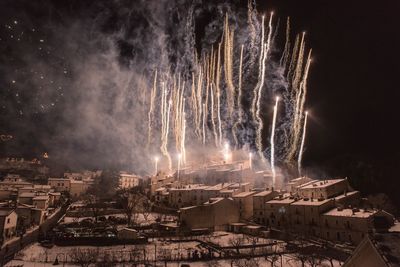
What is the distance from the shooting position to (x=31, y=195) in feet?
172

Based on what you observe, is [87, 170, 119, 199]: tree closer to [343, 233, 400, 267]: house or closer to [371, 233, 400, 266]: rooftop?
[343, 233, 400, 267]: house

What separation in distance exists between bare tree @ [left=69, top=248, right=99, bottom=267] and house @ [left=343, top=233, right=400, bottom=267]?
87.2 feet

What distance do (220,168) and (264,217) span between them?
23959mm

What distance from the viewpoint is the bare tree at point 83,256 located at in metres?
29.5

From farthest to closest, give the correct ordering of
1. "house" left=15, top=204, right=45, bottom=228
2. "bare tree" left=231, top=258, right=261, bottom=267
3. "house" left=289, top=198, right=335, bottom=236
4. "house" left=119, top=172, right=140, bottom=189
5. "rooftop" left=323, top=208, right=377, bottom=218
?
Answer: 1. "house" left=119, top=172, right=140, bottom=189
2. "house" left=15, top=204, right=45, bottom=228
3. "house" left=289, top=198, right=335, bottom=236
4. "rooftop" left=323, top=208, right=377, bottom=218
5. "bare tree" left=231, top=258, right=261, bottom=267

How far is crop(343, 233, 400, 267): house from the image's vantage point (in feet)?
20.6

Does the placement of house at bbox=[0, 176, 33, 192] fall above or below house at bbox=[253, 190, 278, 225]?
above

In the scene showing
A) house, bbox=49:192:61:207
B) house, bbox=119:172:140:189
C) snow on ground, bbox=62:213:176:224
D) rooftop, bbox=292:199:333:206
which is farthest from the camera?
house, bbox=119:172:140:189

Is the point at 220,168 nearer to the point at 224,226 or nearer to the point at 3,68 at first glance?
the point at 224,226

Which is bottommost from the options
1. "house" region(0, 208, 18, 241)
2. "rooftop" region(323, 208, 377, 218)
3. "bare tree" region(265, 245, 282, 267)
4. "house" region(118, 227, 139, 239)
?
"bare tree" region(265, 245, 282, 267)

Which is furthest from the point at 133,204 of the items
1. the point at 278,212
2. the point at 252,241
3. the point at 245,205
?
the point at 252,241

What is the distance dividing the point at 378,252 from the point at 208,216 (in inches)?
1601

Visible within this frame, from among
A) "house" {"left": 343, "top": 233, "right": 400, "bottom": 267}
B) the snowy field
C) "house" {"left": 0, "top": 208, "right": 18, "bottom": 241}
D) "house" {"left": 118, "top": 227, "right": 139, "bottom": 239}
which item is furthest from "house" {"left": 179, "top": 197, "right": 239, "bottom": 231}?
"house" {"left": 343, "top": 233, "right": 400, "bottom": 267}

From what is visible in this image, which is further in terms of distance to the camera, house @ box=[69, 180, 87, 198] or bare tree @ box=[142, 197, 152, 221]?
house @ box=[69, 180, 87, 198]
